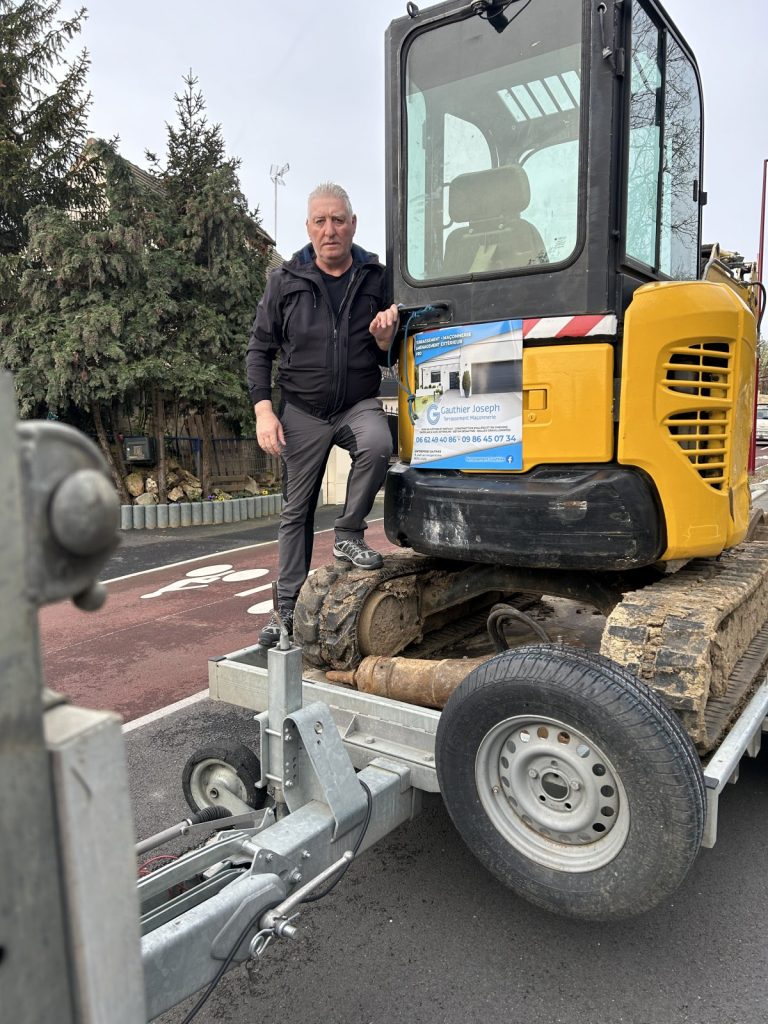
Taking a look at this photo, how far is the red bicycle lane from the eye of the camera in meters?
5.39

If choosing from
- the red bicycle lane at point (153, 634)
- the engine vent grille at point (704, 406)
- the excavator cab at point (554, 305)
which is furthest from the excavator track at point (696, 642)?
the red bicycle lane at point (153, 634)

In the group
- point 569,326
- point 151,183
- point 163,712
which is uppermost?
point 151,183

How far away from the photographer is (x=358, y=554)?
3693 millimetres

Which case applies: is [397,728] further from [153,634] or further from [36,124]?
[36,124]

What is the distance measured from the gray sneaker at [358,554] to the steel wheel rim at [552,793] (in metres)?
1.35

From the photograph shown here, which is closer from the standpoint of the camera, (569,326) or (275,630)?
(569,326)

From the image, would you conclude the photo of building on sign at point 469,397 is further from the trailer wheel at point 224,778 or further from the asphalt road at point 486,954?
the asphalt road at point 486,954

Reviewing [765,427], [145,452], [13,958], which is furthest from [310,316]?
[765,427]

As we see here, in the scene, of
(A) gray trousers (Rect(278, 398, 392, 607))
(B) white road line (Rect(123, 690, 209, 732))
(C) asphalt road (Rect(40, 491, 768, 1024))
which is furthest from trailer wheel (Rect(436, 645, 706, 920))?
(B) white road line (Rect(123, 690, 209, 732))

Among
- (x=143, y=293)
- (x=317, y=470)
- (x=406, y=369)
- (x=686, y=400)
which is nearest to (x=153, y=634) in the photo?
(x=317, y=470)

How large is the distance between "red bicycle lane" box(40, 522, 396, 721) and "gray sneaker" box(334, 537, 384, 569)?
1630 millimetres

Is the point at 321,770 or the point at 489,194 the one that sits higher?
the point at 489,194

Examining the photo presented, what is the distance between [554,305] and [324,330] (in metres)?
1.23

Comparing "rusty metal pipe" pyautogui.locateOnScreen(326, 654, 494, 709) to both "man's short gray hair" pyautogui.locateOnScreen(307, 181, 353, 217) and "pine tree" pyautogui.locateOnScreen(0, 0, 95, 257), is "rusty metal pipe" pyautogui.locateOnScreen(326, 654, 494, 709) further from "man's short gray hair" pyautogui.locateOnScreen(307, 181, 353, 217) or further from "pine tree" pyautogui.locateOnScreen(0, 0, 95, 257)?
"pine tree" pyautogui.locateOnScreen(0, 0, 95, 257)
